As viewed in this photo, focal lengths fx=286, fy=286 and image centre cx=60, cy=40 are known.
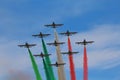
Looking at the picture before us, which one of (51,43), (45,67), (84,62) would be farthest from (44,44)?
(84,62)

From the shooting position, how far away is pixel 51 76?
310ft

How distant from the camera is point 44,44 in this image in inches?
3848

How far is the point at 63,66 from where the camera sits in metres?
96.9

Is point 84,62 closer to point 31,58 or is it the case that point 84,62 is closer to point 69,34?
point 69,34

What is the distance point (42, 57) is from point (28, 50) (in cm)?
598

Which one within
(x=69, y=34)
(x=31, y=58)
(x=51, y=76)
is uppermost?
(x=69, y=34)

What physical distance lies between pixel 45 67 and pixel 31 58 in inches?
270

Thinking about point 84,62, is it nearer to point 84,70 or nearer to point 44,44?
point 84,70

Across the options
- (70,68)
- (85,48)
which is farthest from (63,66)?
(85,48)

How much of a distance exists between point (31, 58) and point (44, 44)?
648 cm

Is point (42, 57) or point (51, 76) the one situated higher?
point (42, 57)

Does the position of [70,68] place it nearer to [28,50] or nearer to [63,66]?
[63,66]

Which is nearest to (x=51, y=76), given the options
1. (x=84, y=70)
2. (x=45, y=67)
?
(x=45, y=67)

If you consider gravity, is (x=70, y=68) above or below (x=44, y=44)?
below
